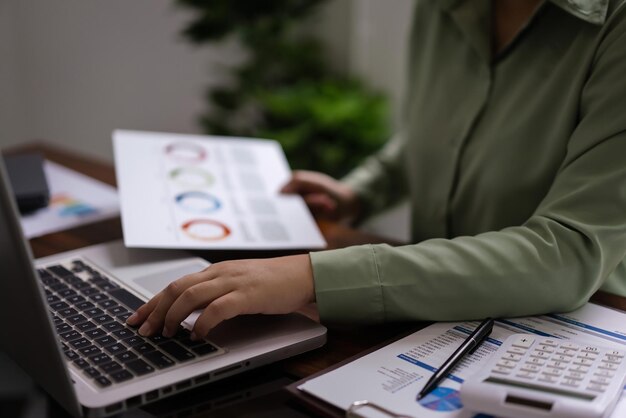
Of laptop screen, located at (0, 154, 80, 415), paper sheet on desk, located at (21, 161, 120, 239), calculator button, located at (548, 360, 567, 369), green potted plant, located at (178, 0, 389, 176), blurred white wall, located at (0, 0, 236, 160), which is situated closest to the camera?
laptop screen, located at (0, 154, 80, 415)

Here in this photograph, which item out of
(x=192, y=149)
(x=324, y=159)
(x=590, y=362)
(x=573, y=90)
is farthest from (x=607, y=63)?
(x=324, y=159)

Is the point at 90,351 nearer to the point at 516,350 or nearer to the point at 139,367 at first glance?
the point at 139,367

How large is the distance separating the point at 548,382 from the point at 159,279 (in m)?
0.49

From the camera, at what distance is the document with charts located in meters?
0.98

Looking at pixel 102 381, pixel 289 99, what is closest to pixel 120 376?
pixel 102 381

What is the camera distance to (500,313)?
0.78 meters

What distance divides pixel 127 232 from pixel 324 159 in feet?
4.31

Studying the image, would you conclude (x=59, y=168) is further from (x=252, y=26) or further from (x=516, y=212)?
(x=252, y=26)

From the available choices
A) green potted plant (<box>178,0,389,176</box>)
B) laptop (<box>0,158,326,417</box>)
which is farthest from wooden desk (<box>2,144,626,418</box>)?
green potted plant (<box>178,0,389,176</box>)

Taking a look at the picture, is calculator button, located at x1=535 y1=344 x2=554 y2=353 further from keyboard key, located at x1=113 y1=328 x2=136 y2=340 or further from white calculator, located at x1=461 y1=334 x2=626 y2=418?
keyboard key, located at x1=113 y1=328 x2=136 y2=340

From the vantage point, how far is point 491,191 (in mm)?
1064

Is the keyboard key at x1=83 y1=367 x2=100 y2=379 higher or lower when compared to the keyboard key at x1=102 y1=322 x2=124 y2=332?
lower

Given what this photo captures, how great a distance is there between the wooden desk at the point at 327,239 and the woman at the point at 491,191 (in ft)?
0.08

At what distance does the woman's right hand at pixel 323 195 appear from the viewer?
48.9 inches
